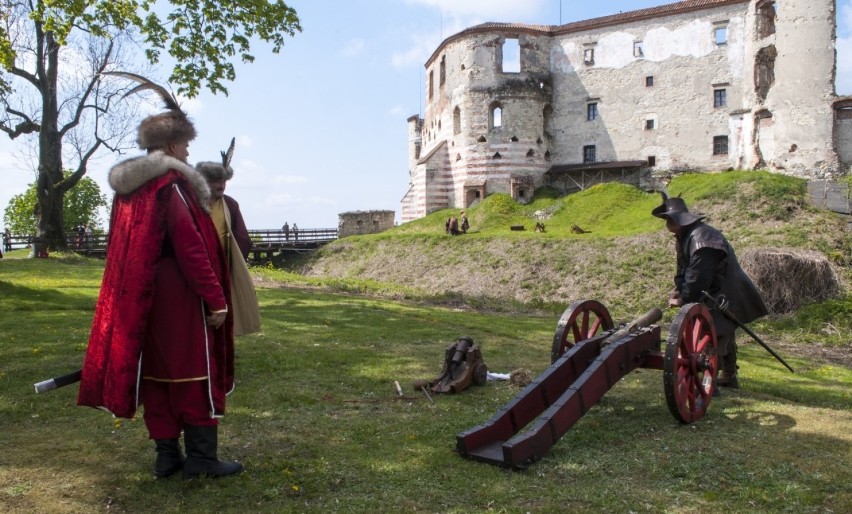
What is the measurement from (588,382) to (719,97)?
32265 mm

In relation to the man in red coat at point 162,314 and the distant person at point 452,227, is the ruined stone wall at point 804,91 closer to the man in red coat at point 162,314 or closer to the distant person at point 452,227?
the distant person at point 452,227

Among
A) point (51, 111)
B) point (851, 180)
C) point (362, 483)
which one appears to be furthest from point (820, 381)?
point (51, 111)

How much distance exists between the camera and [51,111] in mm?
23578

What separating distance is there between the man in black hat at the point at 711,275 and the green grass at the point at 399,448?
730 mm

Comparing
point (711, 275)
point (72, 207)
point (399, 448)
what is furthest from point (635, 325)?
point (72, 207)

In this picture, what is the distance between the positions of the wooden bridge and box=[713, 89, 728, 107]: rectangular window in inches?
843

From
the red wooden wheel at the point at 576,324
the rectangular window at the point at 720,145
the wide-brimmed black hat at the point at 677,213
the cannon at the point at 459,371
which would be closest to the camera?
the red wooden wheel at the point at 576,324

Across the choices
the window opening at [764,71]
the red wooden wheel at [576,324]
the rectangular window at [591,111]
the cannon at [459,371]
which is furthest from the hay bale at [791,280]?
the rectangular window at [591,111]

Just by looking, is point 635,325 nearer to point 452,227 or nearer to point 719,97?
point 452,227

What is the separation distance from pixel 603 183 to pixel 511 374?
28215 mm

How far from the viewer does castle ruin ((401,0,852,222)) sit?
31.9 metres

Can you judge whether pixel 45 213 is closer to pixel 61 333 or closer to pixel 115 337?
pixel 61 333

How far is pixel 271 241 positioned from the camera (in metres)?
36.8

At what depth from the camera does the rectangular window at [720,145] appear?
1282 inches
